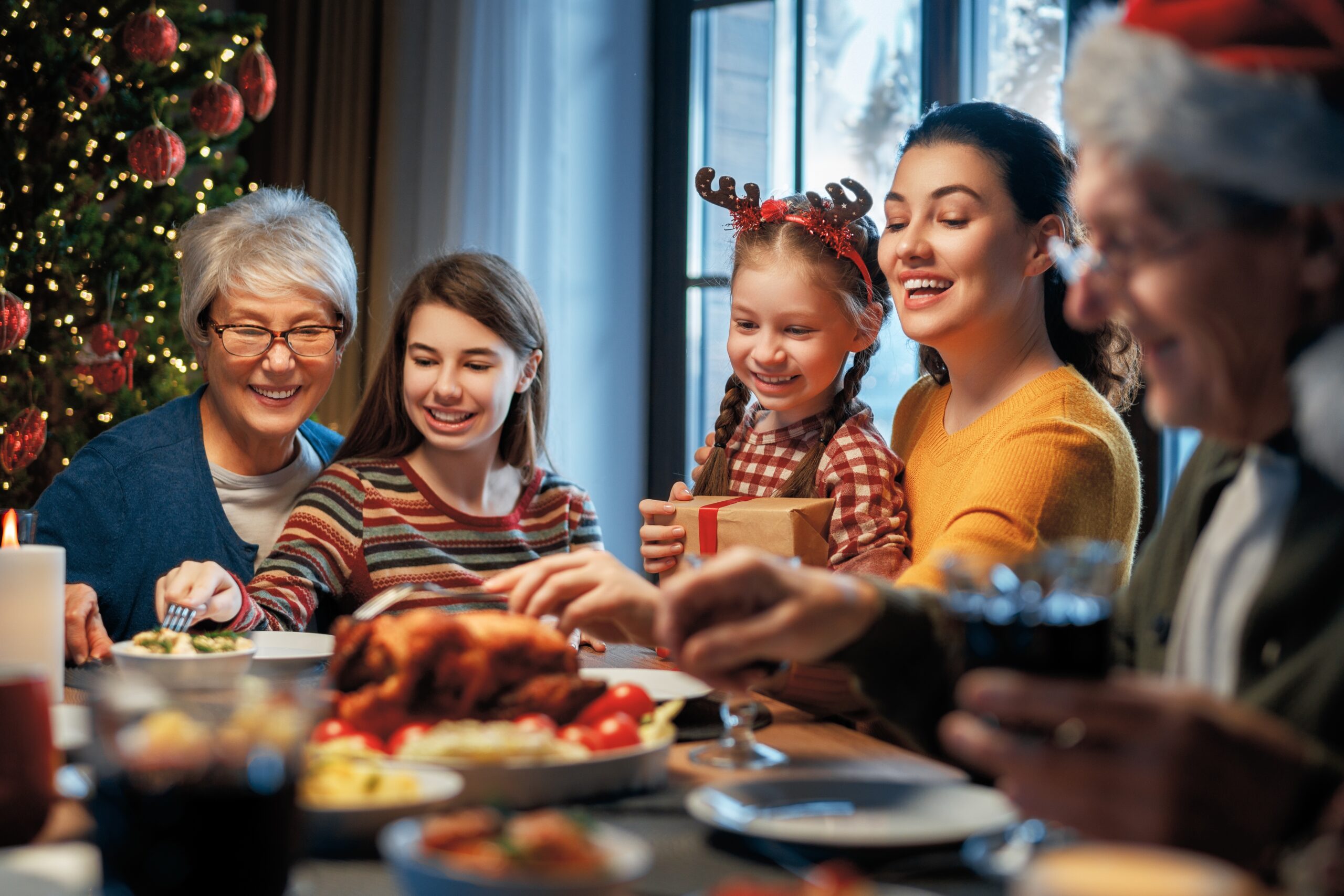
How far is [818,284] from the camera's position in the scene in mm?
2223

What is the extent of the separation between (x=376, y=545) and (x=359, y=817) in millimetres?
1476

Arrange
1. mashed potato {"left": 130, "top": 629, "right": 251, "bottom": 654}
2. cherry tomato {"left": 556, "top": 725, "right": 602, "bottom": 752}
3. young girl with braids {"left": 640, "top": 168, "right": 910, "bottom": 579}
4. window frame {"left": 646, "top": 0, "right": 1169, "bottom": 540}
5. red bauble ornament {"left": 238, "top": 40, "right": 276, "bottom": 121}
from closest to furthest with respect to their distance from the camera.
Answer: cherry tomato {"left": 556, "top": 725, "right": 602, "bottom": 752} → mashed potato {"left": 130, "top": 629, "right": 251, "bottom": 654} → young girl with braids {"left": 640, "top": 168, "right": 910, "bottom": 579} → red bauble ornament {"left": 238, "top": 40, "right": 276, "bottom": 121} → window frame {"left": 646, "top": 0, "right": 1169, "bottom": 540}

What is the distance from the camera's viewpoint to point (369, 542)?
2.31 m

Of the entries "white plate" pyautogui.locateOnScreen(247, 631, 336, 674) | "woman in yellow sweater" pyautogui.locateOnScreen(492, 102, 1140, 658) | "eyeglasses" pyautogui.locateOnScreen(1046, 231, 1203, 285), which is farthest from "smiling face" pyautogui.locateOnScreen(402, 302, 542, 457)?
"eyeglasses" pyautogui.locateOnScreen(1046, 231, 1203, 285)

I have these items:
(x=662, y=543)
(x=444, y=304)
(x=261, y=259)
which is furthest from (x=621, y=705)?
Answer: (x=261, y=259)

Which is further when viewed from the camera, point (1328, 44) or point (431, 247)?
point (431, 247)

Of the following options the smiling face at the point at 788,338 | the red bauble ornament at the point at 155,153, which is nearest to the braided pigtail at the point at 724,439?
the smiling face at the point at 788,338

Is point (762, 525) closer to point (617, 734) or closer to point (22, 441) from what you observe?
point (617, 734)

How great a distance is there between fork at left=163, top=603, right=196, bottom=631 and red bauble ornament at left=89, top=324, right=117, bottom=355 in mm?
2122

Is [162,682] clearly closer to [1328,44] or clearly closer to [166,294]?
[1328,44]

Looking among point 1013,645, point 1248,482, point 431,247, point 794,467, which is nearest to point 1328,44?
point 1248,482

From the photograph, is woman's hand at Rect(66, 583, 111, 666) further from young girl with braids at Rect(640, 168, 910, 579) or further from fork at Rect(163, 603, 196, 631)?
young girl with braids at Rect(640, 168, 910, 579)

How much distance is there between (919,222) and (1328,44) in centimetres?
104

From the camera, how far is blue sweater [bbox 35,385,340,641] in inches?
89.3
